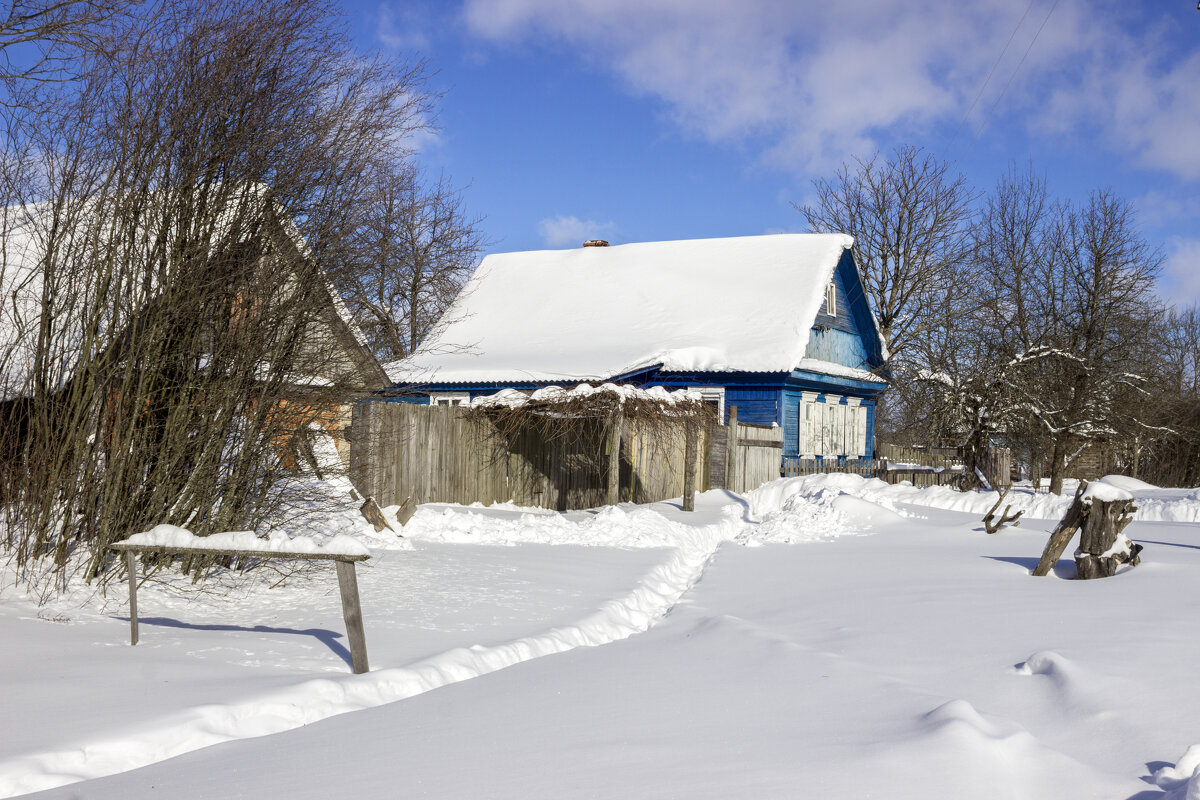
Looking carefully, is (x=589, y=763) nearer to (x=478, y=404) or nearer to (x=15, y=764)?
(x=15, y=764)

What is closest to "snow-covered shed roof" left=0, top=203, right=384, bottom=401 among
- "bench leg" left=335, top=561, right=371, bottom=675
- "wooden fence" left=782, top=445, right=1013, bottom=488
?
"bench leg" left=335, top=561, right=371, bottom=675

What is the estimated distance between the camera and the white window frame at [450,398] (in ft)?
85.7

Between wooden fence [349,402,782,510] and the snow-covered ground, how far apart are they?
5.61m

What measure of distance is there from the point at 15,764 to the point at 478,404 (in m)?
13.3

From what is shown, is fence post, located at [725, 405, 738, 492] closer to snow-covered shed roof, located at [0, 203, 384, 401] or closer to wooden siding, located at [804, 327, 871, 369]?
wooden siding, located at [804, 327, 871, 369]

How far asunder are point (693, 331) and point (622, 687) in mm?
20563

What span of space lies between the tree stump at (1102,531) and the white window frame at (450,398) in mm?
18433

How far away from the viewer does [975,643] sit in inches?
253

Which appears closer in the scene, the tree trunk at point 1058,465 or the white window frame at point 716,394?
the white window frame at point 716,394

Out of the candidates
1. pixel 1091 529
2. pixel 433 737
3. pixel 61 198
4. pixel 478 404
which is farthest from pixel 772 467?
pixel 433 737

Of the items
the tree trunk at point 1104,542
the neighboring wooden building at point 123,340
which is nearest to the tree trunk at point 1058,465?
the tree trunk at point 1104,542

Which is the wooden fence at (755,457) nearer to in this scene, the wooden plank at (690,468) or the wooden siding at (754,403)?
the wooden siding at (754,403)

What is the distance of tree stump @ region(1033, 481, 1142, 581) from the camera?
904 centimetres

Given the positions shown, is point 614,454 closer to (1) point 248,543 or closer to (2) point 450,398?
(2) point 450,398
